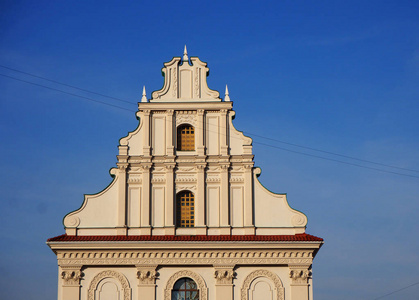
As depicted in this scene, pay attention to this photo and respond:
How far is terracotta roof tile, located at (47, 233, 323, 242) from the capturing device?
3816cm

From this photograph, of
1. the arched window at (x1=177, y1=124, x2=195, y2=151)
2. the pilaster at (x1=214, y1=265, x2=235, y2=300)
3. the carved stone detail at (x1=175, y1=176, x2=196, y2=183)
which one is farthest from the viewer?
the arched window at (x1=177, y1=124, x2=195, y2=151)

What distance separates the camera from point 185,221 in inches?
1563

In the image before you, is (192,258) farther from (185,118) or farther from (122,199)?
(185,118)

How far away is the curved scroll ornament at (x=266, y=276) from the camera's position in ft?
125

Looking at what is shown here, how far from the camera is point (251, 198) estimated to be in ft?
129

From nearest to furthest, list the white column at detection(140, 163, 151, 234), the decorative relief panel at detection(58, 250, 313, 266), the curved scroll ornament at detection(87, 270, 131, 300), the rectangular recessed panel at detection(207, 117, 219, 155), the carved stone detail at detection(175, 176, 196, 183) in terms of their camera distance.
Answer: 1. the curved scroll ornament at detection(87, 270, 131, 300)
2. the decorative relief panel at detection(58, 250, 313, 266)
3. the white column at detection(140, 163, 151, 234)
4. the carved stone detail at detection(175, 176, 196, 183)
5. the rectangular recessed panel at detection(207, 117, 219, 155)

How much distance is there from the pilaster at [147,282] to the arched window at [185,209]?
3.05 metres

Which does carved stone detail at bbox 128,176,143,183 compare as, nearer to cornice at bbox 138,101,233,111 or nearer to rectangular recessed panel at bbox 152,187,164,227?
Result: rectangular recessed panel at bbox 152,187,164,227

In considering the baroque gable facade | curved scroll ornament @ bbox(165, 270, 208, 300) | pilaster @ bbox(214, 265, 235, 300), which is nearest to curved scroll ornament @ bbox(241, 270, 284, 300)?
the baroque gable facade

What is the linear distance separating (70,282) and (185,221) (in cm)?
678

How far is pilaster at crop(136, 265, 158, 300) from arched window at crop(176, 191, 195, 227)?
3.05 meters

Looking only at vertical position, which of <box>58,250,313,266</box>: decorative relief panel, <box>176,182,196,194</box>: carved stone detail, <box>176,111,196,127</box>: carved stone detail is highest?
<box>176,111,196,127</box>: carved stone detail

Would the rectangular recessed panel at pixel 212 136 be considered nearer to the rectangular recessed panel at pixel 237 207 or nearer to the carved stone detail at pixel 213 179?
the carved stone detail at pixel 213 179

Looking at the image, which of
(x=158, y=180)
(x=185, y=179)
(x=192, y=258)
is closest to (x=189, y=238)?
(x=192, y=258)
